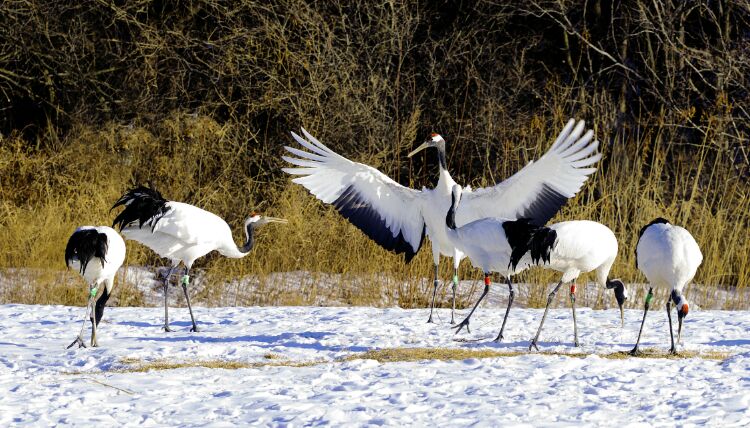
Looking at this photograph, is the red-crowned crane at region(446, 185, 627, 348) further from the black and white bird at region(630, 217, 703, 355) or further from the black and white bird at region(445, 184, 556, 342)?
the black and white bird at region(630, 217, 703, 355)

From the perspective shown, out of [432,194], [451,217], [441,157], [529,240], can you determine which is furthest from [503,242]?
[441,157]

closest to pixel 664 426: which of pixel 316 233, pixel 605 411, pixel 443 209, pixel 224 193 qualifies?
pixel 605 411

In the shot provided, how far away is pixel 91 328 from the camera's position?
787 cm

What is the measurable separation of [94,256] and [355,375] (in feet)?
7.32

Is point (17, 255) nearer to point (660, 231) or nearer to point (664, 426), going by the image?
point (660, 231)

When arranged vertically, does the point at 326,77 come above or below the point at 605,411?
above

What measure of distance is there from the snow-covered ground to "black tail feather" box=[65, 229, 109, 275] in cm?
61

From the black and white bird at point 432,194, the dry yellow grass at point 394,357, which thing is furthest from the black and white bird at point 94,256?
the black and white bird at point 432,194

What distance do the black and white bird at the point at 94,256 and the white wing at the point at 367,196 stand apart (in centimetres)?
172

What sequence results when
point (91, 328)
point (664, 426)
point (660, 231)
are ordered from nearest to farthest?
point (664, 426) → point (660, 231) → point (91, 328)

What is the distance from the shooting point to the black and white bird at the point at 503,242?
6.97m

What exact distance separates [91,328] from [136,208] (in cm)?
94

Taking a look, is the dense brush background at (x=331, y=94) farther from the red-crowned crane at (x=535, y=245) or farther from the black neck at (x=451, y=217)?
the red-crowned crane at (x=535, y=245)

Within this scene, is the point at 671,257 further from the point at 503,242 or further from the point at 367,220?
the point at 367,220
